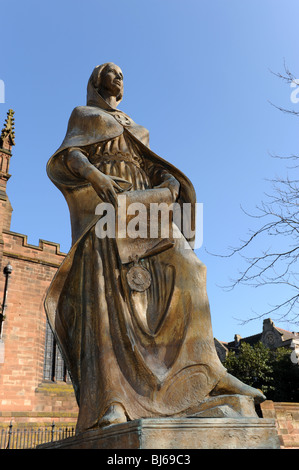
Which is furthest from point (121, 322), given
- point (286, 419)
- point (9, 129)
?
point (9, 129)

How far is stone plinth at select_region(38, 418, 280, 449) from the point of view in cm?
204

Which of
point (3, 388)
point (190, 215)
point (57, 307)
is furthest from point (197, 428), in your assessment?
point (3, 388)

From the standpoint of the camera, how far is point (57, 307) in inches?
121

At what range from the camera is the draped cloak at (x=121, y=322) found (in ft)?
8.30

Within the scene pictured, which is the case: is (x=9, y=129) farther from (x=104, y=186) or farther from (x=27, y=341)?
(x=104, y=186)

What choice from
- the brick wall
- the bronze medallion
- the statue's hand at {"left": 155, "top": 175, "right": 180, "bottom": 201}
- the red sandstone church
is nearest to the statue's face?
the statue's hand at {"left": 155, "top": 175, "right": 180, "bottom": 201}

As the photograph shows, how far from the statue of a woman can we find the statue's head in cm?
32

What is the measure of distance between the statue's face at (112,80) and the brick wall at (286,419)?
8400 millimetres

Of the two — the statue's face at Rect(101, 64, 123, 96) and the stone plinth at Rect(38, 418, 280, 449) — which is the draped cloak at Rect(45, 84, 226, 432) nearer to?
the stone plinth at Rect(38, 418, 280, 449)

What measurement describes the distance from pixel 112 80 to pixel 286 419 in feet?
31.7

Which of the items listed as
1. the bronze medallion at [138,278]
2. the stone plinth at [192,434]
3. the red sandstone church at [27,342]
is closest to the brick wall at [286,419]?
the bronze medallion at [138,278]

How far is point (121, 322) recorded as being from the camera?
9.08 feet

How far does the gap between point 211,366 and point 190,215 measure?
1.31 meters

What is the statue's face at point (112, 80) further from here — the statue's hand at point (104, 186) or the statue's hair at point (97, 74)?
the statue's hand at point (104, 186)
